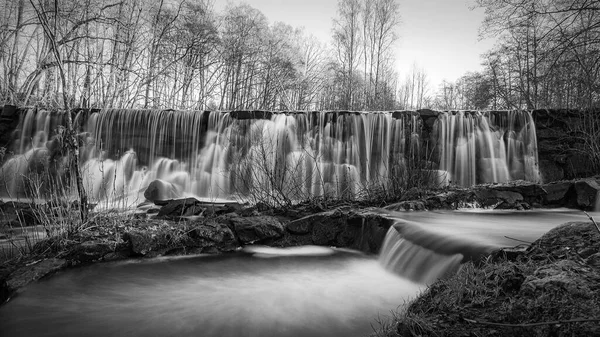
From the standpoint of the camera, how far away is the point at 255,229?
6.95m

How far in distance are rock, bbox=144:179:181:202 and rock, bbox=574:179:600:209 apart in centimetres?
1143

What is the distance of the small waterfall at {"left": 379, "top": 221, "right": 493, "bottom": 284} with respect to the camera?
15.0 feet

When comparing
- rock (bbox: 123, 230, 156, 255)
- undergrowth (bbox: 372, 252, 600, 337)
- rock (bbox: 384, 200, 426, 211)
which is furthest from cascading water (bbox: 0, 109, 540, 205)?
undergrowth (bbox: 372, 252, 600, 337)

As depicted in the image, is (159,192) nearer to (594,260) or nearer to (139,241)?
(139,241)

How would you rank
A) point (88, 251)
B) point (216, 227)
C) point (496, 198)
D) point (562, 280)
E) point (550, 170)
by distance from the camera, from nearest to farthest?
point (562, 280) < point (88, 251) < point (216, 227) < point (496, 198) < point (550, 170)

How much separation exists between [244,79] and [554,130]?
21957 mm

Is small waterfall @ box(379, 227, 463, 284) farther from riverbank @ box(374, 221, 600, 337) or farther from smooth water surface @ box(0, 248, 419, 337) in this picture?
riverbank @ box(374, 221, 600, 337)

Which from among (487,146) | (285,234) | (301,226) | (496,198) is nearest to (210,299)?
(285,234)

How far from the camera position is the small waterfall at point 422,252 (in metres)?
4.58

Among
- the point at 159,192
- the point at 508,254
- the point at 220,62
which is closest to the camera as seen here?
the point at 508,254

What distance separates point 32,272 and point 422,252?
5364 mm

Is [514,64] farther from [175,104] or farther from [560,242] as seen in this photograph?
[560,242]

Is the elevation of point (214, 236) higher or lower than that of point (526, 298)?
lower

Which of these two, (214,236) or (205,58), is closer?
(214,236)
